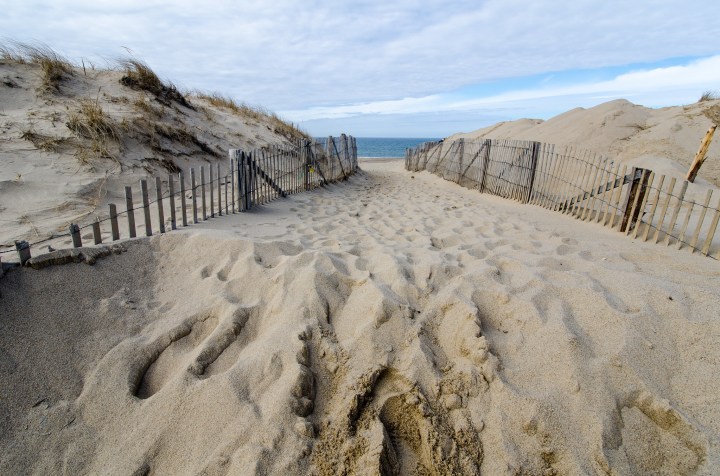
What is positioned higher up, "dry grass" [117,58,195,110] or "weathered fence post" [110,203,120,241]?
"dry grass" [117,58,195,110]

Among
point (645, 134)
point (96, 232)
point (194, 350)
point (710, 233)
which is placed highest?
point (645, 134)

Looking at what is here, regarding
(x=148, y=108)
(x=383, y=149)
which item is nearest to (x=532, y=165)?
(x=148, y=108)

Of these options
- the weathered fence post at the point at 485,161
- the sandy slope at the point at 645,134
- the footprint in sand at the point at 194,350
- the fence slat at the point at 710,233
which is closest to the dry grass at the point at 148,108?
the footprint in sand at the point at 194,350

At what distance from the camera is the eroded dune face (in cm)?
176

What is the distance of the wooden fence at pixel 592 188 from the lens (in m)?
4.44

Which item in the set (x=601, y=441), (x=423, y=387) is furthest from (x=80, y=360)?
(x=601, y=441)

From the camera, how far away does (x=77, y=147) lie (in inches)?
245

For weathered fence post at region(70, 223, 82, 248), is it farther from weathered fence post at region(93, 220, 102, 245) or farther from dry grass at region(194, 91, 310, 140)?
dry grass at region(194, 91, 310, 140)

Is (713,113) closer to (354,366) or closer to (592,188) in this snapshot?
(592,188)

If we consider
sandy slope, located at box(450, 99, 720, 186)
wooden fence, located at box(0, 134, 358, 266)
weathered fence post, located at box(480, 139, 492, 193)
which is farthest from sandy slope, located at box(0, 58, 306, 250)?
sandy slope, located at box(450, 99, 720, 186)

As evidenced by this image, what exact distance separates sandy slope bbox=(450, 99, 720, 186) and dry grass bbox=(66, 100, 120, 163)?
1188cm

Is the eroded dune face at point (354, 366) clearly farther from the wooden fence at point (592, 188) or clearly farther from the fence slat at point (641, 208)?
the fence slat at point (641, 208)

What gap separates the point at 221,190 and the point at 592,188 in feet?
21.2

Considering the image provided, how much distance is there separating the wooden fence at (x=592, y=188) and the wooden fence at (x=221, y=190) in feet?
13.5
